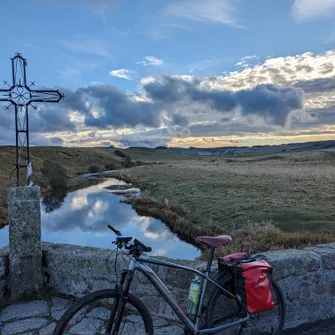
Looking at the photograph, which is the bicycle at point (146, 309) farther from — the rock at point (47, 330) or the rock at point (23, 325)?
the rock at point (23, 325)

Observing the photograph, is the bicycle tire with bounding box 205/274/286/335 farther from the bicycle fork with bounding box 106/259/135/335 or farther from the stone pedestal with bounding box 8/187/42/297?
the stone pedestal with bounding box 8/187/42/297

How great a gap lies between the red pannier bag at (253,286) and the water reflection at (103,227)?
11.7 m

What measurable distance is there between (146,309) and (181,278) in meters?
0.78

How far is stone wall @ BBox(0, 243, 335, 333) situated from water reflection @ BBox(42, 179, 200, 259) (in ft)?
A: 36.1

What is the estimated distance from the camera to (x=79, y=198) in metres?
33.0

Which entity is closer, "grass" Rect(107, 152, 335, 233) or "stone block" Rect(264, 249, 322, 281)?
"stone block" Rect(264, 249, 322, 281)

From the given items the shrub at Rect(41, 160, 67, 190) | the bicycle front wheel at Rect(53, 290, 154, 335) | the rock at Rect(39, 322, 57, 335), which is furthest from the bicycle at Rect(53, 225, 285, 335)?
the shrub at Rect(41, 160, 67, 190)

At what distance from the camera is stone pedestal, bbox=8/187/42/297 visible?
13.0ft

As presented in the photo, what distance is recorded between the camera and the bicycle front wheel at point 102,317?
109 inches

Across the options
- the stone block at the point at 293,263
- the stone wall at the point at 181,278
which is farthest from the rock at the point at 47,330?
the stone block at the point at 293,263

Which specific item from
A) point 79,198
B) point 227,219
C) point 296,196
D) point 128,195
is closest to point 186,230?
point 227,219

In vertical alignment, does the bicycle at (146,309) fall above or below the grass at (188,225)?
above

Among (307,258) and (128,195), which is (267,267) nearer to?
(307,258)

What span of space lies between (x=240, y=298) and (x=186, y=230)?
1561 cm
